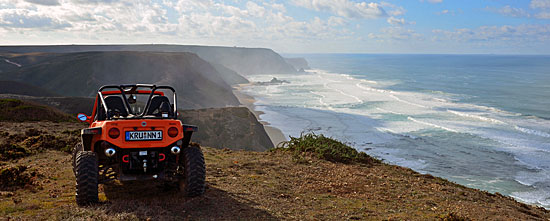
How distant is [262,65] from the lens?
16962 cm

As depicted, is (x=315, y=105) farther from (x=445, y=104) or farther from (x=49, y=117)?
(x=49, y=117)

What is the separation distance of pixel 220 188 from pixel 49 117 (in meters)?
18.4

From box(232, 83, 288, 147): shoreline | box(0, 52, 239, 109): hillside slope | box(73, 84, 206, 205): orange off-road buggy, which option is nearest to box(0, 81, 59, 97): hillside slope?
box(0, 52, 239, 109): hillside slope

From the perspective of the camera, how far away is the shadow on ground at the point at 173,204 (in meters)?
5.96

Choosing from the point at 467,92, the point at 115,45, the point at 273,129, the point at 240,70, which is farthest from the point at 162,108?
the point at 115,45

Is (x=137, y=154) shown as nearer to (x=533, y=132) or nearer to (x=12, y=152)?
(x=12, y=152)

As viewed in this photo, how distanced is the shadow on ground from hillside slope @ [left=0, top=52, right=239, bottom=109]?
52.0 meters

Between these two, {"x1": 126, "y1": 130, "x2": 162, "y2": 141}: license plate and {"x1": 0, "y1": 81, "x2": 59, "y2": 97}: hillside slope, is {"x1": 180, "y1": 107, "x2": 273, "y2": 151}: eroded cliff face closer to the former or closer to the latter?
{"x1": 126, "y1": 130, "x2": 162, "y2": 141}: license plate

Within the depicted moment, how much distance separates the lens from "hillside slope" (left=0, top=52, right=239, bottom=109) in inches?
2596

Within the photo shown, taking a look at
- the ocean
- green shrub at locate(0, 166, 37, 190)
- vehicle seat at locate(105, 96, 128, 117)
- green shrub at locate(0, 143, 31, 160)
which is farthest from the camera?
the ocean

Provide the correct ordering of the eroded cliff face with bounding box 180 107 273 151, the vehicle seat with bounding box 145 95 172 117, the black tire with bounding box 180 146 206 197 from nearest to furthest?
the black tire with bounding box 180 146 206 197 → the vehicle seat with bounding box 145 95 172 117 → the eroded cliff face with bounding box 180 107 273 151

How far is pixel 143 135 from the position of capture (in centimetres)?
607

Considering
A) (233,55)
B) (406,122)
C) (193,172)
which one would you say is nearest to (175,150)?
(193,172)

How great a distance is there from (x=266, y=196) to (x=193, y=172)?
1.86 m
